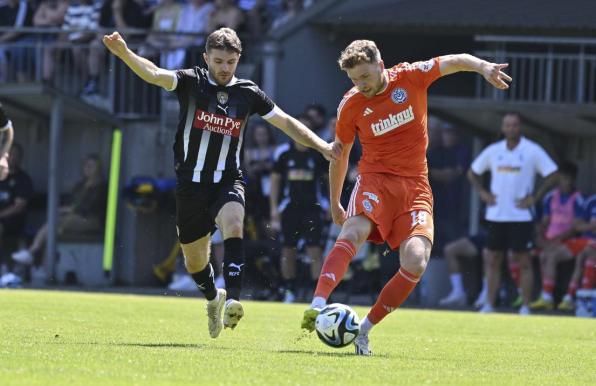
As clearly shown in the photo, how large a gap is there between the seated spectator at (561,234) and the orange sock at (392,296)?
9.73 metres

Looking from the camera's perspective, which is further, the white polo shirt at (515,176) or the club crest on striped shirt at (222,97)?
the white polo shirt at (515,176)

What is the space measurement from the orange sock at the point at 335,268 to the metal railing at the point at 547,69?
36.7 feet

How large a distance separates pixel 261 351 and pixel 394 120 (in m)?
1.87

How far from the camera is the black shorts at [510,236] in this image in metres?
18.0

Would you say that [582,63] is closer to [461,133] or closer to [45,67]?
[461,133]

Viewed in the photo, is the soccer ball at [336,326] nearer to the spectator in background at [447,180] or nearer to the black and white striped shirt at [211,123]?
the black and white striped shirt at [211,123]

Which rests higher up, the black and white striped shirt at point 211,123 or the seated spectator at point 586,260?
the black and white striped shirt at point 211,123

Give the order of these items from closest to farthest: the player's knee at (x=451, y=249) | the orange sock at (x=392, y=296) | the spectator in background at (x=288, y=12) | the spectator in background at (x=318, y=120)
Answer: the orange sock at (x=392, y=296) < the spectator in background at (x=318, y=120) < the player's knee at (x=451, y=249) < the spectator in background at (x=288, y=12)

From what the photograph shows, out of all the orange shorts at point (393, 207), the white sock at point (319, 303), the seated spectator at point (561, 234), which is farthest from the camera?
the seated spectator at point (561, 234)

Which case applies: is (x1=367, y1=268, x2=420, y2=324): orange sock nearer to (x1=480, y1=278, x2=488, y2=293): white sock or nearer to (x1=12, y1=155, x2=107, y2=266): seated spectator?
(x1=480, y1=278, x2=488, y2=293): white sock

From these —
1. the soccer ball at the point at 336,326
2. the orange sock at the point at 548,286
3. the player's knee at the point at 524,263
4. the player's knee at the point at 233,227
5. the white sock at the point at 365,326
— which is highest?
the player's knee at the point at 233,227

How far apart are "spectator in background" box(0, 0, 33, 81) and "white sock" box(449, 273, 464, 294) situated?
854cm

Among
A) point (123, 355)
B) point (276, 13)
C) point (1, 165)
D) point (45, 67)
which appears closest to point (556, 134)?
point (276, 13)

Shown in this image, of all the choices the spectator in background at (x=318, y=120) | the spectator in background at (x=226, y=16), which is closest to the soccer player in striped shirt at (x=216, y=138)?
the spectator in background at (x=318, y=120)
